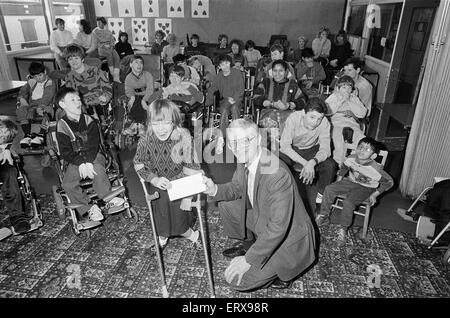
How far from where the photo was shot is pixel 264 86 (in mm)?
4863

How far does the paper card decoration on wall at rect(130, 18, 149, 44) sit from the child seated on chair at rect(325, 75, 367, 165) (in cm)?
914

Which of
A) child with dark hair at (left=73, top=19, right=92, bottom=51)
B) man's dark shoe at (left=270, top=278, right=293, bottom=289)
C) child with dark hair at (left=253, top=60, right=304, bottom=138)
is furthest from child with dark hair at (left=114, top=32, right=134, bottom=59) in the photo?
man's dark shoe at (left=270, top=278, right=293, bottom=289)

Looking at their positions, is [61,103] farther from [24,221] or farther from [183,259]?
[183,259]

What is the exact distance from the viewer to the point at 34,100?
4688 millimetres

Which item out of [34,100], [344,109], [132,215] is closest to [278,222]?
[132,215]

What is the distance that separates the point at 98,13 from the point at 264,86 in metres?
9.59

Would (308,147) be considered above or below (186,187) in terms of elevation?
below

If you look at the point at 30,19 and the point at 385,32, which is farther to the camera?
the point at 30,19

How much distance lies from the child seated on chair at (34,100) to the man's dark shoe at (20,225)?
1.60 metres

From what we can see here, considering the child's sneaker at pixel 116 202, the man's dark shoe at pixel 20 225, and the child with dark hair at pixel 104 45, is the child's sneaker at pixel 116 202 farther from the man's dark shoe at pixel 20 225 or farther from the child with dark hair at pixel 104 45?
the child with dark hair at pixel 104 45

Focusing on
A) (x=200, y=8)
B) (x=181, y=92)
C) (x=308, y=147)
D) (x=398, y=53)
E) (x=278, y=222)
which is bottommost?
(x=308, y=147)

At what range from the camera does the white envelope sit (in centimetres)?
217

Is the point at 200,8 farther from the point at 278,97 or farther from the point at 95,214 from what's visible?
the point at 95,214

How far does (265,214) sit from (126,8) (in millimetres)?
11441
